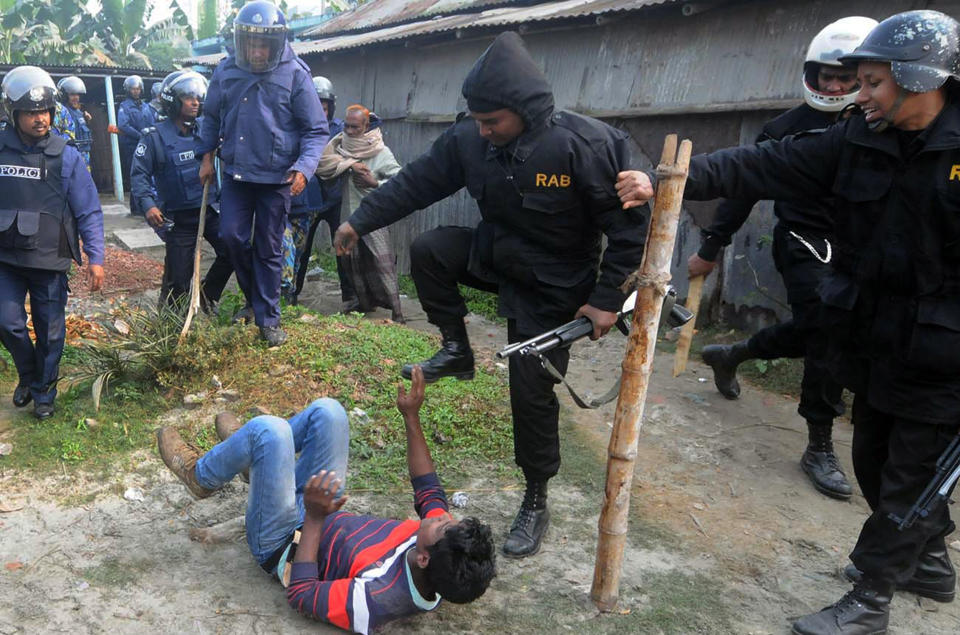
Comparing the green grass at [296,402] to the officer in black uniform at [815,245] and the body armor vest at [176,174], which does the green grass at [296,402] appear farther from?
the officer in black uniform at [815,245]

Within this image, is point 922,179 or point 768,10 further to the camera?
point 768,10

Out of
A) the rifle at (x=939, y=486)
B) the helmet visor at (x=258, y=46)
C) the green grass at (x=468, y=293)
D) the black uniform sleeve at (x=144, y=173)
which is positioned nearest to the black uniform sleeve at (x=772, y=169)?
the rifle at (x=939, y=486)

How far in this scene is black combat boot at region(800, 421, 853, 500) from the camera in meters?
4.11

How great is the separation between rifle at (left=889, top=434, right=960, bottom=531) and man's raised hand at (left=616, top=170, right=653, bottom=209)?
140 centimetres

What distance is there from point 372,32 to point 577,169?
9.29 meters

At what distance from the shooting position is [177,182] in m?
6.16

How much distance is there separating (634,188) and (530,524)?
1653mm

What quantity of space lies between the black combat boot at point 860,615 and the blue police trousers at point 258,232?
13.3 feet

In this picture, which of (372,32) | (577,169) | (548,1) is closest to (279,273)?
(577,169)

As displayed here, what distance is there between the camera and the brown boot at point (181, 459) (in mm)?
3244

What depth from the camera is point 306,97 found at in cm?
550

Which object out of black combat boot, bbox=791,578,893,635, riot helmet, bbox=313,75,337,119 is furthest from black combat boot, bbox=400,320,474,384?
riot helmet, bbox=313,75,337,119

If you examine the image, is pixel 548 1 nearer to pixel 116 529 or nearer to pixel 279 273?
pixel 279 273

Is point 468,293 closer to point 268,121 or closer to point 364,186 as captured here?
point 364,186
